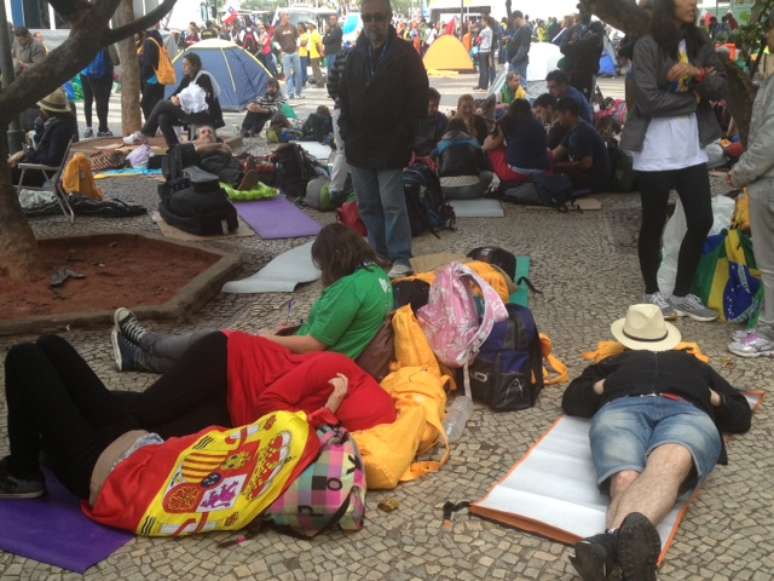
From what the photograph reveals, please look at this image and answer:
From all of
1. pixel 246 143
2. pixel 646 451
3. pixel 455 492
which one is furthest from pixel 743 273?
pixel 246 143

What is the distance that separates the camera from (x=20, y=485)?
11.6 ft

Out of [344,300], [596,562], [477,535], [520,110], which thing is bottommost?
[477,535]

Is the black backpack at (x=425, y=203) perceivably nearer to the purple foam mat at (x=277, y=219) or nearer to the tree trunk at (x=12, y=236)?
the purple foam mat at (x=277, y=219)

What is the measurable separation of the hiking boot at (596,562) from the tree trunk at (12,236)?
4.88 m

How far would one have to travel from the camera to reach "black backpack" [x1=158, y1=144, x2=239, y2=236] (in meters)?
8.27

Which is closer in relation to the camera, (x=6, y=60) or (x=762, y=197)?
(x=762, y=197)

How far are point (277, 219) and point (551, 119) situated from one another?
402 centimetres

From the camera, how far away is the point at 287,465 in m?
3.32

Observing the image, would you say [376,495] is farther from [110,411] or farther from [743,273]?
[743,273]

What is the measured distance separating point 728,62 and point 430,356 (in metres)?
3.55

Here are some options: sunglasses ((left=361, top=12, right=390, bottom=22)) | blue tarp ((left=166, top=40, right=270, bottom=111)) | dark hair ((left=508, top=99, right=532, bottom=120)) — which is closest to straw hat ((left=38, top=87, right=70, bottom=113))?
sunglasses ((left=361, top=12, right=390, bottom=22))

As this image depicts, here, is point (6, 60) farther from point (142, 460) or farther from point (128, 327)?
point (142, 460)

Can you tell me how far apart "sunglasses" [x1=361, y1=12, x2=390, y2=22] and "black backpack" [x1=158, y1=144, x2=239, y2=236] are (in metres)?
2.65

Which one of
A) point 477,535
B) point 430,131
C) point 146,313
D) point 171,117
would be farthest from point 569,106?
point 477,535
